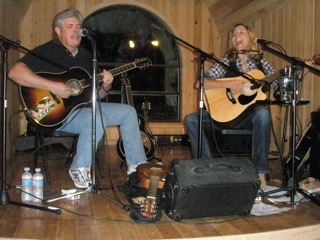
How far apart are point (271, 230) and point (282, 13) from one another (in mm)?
2978

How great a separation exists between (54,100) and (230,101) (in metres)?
1.27

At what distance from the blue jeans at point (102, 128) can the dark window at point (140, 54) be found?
9.02ft

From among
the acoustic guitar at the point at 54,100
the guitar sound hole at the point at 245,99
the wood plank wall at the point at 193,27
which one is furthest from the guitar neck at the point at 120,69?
the wood plank wall at the point at 193,27

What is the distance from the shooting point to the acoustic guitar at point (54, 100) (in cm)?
250

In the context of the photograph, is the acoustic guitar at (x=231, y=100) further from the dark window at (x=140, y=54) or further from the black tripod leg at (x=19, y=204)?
the dark window at (x=140, y=54)

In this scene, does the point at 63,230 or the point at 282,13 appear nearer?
the point at 63,230

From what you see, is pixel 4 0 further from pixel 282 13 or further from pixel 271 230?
pixel 271 230

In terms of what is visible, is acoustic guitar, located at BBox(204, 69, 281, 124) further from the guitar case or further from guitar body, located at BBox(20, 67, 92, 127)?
guitar body, located at BBox(20, 67, 92, 127)

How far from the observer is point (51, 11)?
5.25 meters

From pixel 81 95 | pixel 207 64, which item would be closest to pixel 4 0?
pixel 81 95

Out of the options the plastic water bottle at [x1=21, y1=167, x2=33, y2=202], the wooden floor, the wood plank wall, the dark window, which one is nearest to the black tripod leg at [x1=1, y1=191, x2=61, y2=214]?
the wooden floor

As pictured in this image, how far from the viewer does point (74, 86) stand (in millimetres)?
2564

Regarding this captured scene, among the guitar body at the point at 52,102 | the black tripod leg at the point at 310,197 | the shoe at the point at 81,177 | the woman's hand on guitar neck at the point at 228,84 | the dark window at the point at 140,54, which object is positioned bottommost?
the black tripod leg at the point at 310,197

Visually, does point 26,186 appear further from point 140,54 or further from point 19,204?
point 140,54
